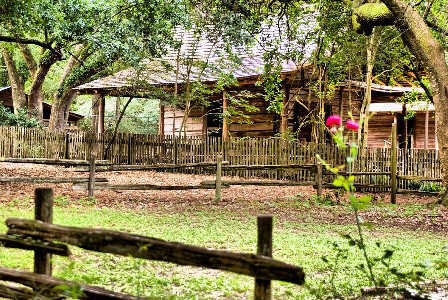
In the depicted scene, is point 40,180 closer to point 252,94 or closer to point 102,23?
point 102,23

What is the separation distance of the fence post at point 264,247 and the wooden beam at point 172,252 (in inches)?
3.4

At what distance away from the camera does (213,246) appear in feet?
28.1

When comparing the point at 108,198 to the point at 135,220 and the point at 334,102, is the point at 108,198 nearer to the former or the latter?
the point at 135,220

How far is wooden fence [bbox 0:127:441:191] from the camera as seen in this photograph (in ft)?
65.1

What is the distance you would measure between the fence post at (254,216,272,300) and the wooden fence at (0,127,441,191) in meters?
16.7

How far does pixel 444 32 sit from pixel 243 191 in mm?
8074

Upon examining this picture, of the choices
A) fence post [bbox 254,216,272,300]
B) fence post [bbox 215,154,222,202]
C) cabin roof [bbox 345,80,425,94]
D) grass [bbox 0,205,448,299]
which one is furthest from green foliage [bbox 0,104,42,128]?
fence post [bbox 254,216,272,300]

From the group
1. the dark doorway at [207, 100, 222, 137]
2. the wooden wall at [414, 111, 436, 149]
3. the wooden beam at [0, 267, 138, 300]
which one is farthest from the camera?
the wooden wall at [414, 111, 436, 149]

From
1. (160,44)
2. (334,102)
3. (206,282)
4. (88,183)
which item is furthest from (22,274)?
(334,102)

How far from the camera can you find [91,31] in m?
16.7

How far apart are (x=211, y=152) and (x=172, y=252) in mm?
18385

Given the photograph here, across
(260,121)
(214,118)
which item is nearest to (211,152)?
(260,121)

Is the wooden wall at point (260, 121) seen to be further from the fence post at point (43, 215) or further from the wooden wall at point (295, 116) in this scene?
the fence post at point (43, 215)

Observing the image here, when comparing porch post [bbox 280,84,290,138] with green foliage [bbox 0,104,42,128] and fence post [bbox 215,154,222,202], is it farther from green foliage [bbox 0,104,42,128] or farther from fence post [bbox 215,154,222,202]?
green foliage [bbox 0,104,42,128]
